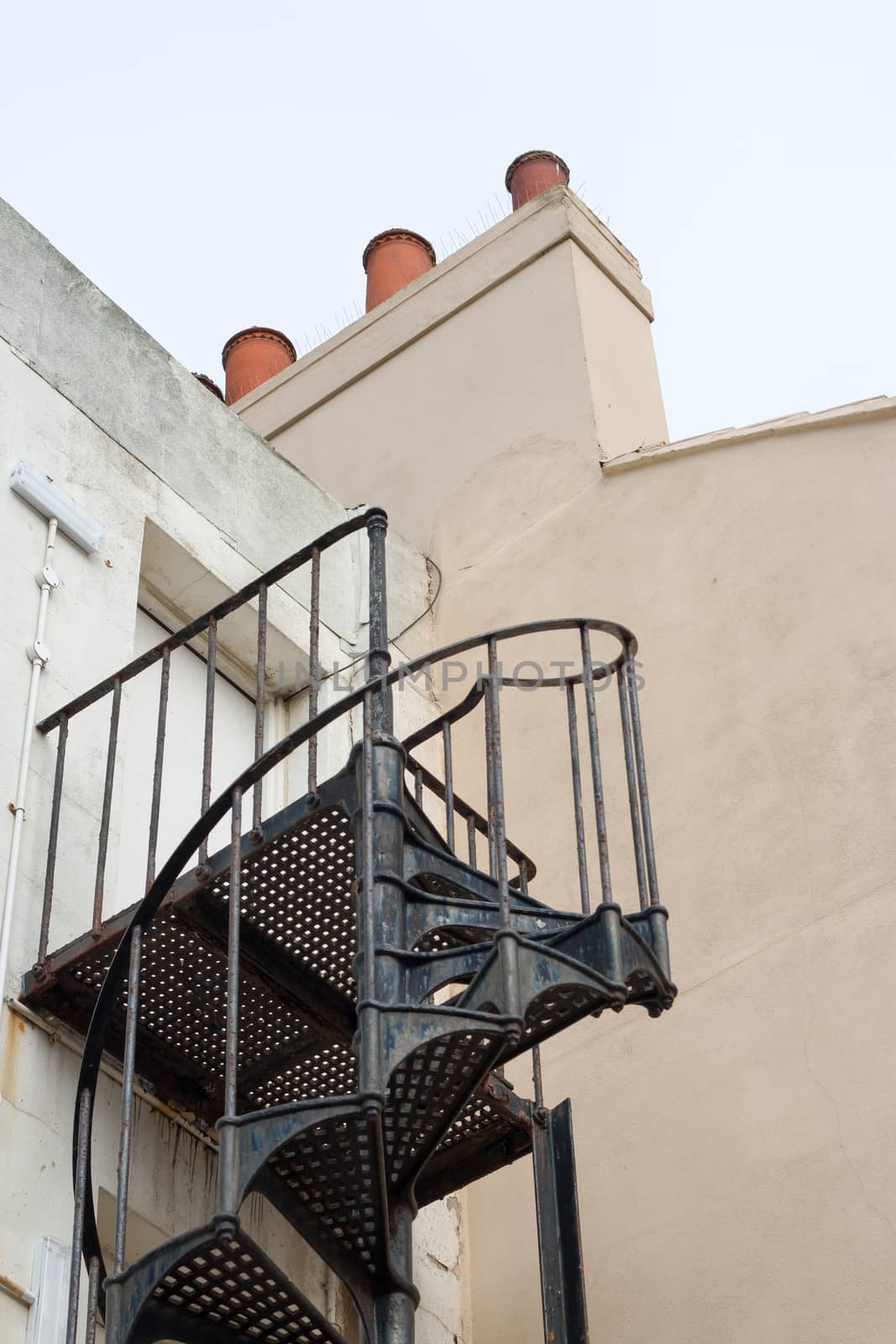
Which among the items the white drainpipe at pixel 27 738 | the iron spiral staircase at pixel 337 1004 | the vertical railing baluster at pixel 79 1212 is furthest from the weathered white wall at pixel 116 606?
the vertical railing baluster at pixel 79 1212

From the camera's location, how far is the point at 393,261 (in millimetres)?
11969

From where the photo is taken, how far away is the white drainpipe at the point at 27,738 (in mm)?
5840

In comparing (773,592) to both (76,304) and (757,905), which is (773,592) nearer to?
(757,905)

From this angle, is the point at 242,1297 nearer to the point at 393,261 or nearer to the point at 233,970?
the point at 233,970

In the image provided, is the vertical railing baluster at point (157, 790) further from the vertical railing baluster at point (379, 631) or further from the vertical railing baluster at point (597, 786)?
the vertical railing baluster at point (597, 786)

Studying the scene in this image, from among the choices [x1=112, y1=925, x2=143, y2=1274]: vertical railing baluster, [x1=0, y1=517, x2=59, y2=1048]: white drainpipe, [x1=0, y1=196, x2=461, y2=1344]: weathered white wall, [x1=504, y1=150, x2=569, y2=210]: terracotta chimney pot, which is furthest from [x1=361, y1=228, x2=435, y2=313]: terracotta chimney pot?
[x1=112, y1=925, x2=143, y2=1274]: vertical railing baluster

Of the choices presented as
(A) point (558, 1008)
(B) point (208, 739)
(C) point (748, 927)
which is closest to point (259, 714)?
(B) point (208, 739)

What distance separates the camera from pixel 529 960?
203 inches

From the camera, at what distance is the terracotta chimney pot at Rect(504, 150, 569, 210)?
11438 millimetres

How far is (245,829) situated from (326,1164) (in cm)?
228

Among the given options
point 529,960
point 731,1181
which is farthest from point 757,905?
point 529,960

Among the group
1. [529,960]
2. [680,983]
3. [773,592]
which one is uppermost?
[773,592]

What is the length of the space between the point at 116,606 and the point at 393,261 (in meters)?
5.49

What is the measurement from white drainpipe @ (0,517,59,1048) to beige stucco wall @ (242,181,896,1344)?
2339 millimetres
